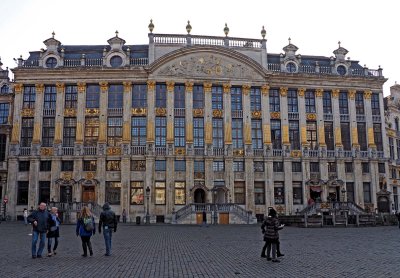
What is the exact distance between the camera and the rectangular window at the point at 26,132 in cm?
5016

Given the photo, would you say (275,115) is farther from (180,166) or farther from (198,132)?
(180,166)

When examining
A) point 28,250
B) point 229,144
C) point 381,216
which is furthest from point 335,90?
point 28,250

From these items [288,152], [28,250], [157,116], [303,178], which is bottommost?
[28,250]

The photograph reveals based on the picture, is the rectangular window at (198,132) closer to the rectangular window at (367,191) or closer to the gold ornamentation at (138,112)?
the gold ornamentation at (138,112)

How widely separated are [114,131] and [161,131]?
5497 mm

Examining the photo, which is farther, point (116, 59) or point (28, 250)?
point (116, 59)

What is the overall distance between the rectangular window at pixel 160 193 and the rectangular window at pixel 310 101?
20534mm

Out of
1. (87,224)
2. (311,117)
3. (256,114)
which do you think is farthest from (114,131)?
(87,224)

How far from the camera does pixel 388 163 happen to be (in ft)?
181

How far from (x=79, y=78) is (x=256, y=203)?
84.4ft

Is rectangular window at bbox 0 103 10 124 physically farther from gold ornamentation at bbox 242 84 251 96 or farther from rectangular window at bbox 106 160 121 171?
gold ornamentation at bbox 242 84 251 96

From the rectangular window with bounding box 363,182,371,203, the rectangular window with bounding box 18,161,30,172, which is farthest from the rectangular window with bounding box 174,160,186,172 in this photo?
the rectangular window with bounding box 363,182,371,203

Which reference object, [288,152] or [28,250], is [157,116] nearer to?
[288,152]

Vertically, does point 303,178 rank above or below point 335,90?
below
